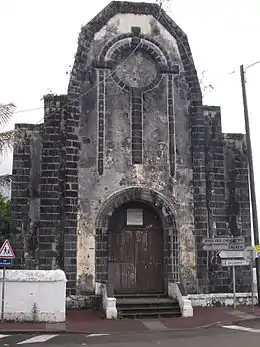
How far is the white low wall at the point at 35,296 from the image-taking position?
13633mm

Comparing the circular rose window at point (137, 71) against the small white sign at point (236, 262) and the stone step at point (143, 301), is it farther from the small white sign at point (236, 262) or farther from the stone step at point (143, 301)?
the stone step at point (143, 301)

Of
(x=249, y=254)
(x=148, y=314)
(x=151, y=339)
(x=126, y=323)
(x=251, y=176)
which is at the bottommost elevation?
(x=151, y=339)

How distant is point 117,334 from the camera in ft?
39.2

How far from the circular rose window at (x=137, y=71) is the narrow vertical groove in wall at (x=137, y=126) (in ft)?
1.54

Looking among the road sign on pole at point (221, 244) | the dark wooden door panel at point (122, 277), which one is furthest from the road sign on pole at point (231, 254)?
the dark wooden door panel at point (122, 277)

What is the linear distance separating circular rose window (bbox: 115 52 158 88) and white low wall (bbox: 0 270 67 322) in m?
7.79

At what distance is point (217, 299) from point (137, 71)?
892 cm

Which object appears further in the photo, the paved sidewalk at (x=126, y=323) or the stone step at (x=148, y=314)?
the stone step at (x=148, y=314)

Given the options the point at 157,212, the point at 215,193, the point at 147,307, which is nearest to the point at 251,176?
the point at 215,193

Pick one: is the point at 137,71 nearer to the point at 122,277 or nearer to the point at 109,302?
the point at 122,277

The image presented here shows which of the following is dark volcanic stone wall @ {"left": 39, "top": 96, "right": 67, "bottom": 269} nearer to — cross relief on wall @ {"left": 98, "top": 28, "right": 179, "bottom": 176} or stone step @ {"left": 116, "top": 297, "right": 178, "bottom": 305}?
cross relief on wall @ {"left": 98, "top": 28, "right": 179, "bottom": 176}

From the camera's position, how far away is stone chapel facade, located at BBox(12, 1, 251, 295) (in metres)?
16.3

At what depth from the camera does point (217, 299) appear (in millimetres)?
16734

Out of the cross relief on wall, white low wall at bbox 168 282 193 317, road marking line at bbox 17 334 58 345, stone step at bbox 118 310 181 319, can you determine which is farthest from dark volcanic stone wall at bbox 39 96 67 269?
road marking line at bbox 17 334 58 345
